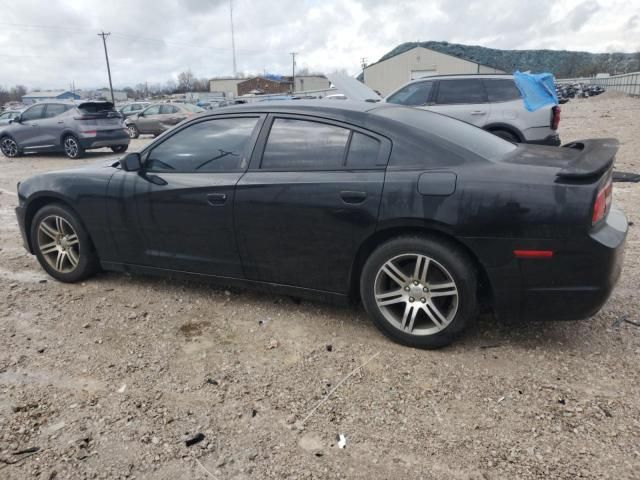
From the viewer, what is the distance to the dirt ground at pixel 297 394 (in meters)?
2.27

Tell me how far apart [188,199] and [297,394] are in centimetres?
171

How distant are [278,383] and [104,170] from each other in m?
2.48

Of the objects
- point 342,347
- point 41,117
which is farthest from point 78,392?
point 41,117

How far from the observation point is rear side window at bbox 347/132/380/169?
10.4 feet

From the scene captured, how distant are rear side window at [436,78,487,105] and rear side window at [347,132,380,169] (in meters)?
6.48

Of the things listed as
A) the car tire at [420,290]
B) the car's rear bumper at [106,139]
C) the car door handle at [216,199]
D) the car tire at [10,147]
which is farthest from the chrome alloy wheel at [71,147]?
the car tire at [420,290]

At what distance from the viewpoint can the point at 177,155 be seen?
3.85m

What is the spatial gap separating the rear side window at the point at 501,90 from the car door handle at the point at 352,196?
6.67 meters

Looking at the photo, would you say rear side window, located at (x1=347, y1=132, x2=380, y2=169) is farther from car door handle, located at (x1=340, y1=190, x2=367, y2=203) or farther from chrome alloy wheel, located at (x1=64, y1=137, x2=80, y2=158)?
chrome alloy wheel, located at (x1=64, y1=137, x2=80, y2=158)

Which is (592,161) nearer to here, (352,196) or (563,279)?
(563,279)

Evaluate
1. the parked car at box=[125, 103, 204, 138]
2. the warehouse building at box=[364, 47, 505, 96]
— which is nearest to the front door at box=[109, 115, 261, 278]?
the parked car at box=[125, 103, 204, 138]

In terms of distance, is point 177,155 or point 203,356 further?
point 177,155

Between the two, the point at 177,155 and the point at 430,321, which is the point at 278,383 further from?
the point at 177,155

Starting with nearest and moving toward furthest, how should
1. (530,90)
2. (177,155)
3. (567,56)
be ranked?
(177,155) < (530,90) < (567,56)
